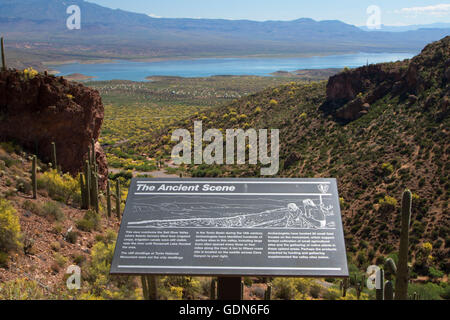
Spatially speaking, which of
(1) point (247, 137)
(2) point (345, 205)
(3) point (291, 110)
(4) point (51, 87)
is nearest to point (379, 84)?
(3) point (291, 110)

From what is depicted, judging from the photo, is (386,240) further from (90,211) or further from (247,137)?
(247,137)

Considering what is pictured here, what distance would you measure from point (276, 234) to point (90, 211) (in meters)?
7.43

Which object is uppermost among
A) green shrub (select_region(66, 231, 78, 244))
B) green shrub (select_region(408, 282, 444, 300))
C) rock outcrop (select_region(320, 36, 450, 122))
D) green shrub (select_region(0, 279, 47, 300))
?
rock outcrop (select_region(320, 36, 450, 122))

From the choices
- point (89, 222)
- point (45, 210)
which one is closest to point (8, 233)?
point (45, 210)

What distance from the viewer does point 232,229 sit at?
6.23 m

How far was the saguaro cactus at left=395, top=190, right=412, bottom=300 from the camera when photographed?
657cm

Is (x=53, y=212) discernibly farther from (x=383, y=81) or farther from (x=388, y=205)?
(x=383, y=81)

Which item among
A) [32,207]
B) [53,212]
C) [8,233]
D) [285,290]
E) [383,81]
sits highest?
[383,81]

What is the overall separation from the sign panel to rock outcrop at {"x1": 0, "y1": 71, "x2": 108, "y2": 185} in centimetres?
909

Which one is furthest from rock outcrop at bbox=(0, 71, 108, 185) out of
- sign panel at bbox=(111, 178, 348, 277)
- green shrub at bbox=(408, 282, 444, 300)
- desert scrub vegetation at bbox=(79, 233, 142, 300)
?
green shrub at bbox=(408, 282, 444, 300)

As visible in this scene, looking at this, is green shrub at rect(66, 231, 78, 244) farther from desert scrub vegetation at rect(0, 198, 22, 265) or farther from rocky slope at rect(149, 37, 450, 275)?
rocky slope at rect(149, 37, 450, 275)

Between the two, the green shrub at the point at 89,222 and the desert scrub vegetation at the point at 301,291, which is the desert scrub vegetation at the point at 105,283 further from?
the desert scrub vegetation at the point at 301,291

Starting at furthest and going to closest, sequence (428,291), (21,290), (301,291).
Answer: (428,291)
(301,291)
(21,290)

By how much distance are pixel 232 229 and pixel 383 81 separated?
33870 millimetres
